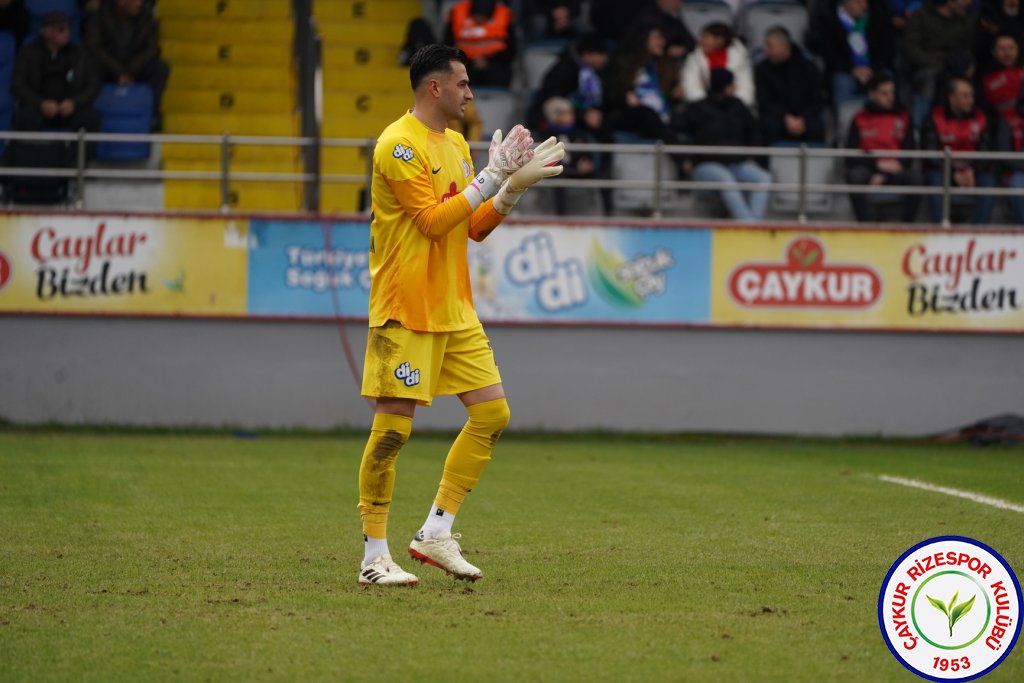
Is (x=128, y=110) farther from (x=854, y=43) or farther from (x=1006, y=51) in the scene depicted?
(x=1006, y=51)

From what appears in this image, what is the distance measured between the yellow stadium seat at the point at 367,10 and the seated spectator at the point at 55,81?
482 cm

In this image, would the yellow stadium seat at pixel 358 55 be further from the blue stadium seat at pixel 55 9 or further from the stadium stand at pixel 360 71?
the blue stadium seat at pixel 55 9

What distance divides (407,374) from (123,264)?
923 cm

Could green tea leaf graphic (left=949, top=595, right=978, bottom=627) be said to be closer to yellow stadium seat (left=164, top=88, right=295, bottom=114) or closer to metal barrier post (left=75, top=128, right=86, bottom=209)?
metal barrier post (left=75, top=128, right=86, bottom=209)

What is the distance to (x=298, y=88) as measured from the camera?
65.0 feet

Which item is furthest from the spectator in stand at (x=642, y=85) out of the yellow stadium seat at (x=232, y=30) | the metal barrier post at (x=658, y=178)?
the yellow stadium seat at (x=232, y=30)

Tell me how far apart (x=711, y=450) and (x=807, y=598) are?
8.06 metres

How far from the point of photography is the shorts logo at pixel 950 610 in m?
5.66

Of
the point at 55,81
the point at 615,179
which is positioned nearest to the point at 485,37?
the point at 615,179

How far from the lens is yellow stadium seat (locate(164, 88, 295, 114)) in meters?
19.5

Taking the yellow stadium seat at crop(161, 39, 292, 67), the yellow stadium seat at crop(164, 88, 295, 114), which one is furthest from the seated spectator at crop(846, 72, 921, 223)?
the yellow stadium seat at crop(161, 39, 292, 67)

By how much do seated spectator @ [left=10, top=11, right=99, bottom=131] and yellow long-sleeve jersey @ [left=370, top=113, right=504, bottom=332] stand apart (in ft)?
33.5

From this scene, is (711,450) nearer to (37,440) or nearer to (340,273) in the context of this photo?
(340,273)

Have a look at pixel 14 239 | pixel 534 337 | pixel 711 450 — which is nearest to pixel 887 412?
pixel 711 450
